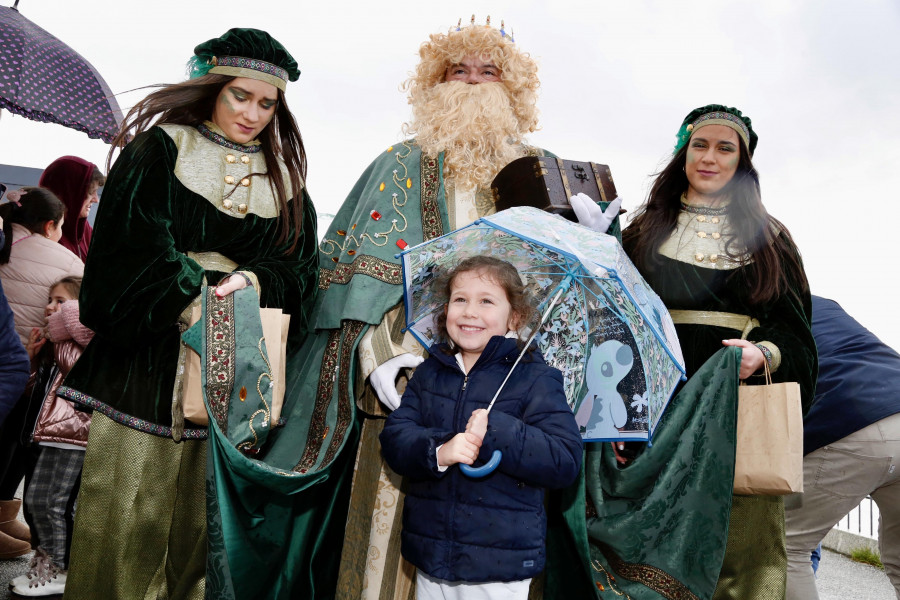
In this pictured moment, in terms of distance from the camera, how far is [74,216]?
517cm

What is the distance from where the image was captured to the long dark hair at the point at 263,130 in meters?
2.97

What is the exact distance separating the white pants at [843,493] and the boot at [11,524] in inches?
163

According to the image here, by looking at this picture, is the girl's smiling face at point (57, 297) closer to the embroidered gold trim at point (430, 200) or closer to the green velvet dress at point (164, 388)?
the green velvet dress at point (164, 388)

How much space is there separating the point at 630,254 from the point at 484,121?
89 centimetres

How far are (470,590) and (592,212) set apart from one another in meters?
1.41

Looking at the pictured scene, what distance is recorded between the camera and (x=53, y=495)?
3572 mm

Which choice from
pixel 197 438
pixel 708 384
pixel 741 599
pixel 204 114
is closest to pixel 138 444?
pixel 197 438

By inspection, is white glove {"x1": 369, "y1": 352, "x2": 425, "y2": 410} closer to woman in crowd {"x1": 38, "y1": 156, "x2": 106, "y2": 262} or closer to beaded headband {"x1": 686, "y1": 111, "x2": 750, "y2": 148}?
beaded headband {"x1": 686, "y1": 111, "x2": 750, "y2": 148}

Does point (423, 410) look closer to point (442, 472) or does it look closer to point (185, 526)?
point (442, 472)

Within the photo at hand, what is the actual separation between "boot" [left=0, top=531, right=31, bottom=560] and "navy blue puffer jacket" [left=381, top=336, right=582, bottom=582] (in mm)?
2957

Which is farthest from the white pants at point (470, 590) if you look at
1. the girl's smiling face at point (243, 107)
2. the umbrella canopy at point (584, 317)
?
the girl's smiling face at point (243, 107)

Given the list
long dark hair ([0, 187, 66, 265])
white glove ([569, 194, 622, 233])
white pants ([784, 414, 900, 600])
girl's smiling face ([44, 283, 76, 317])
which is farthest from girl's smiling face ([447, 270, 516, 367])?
long dark hair ([0, 187, 66, 265])

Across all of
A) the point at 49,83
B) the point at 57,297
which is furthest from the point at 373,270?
the point at 49,83

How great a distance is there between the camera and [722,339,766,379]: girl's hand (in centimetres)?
297
